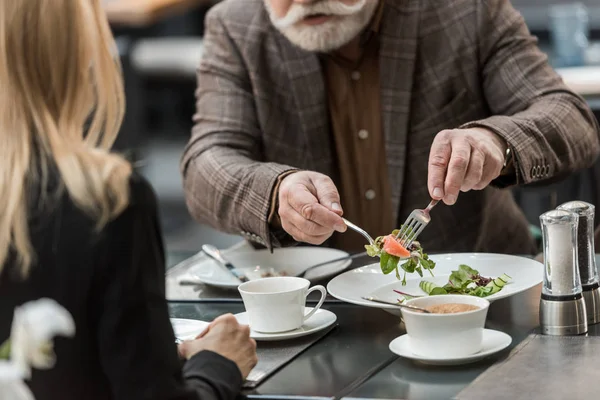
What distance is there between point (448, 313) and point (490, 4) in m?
1.22

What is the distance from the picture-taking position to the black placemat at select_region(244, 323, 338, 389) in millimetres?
1411

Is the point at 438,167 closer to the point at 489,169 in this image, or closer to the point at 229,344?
the point at 489,169

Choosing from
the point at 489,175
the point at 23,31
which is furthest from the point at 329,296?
the point at 23,31

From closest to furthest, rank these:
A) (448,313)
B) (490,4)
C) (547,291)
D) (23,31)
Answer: (23,31), (448,313), (547,291), (490,4)

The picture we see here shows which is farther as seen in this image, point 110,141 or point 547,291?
point 547,291

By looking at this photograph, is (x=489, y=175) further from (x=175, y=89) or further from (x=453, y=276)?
(x=175, y=89)

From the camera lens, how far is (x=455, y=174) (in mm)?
1799

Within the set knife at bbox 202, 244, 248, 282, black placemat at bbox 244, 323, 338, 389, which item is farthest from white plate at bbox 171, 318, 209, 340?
knife at bbox 202, 244, 248, 282

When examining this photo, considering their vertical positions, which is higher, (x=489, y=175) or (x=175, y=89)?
(x=489, y=175)

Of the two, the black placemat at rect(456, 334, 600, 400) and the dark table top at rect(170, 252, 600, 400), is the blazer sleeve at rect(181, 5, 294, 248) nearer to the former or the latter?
the dark table top at rect(170, 252, 600, 400)

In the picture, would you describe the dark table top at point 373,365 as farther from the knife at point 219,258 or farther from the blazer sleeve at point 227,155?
the blazer sleeve at point 227,155

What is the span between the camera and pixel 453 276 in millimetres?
1716

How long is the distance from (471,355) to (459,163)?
49 centimetres

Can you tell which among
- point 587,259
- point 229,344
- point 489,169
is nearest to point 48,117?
point 229,344
